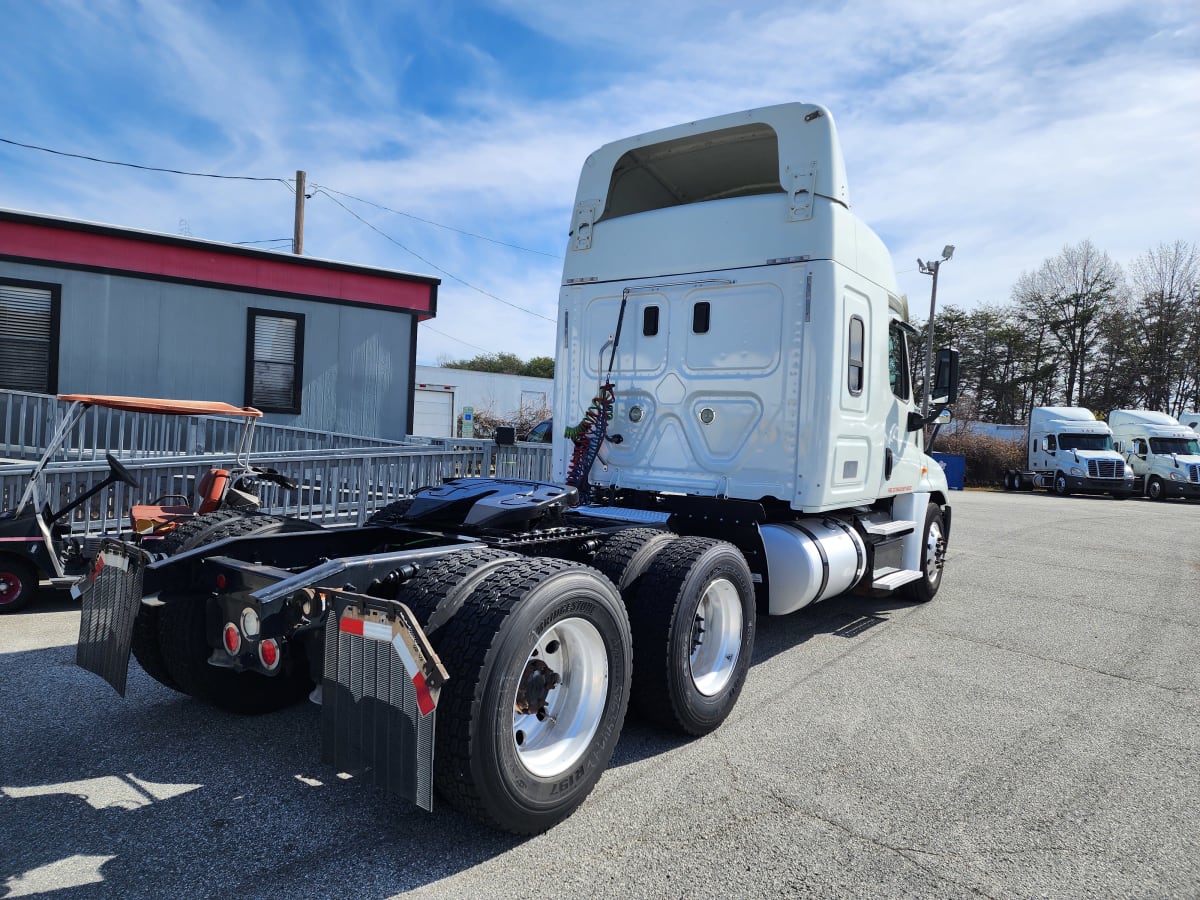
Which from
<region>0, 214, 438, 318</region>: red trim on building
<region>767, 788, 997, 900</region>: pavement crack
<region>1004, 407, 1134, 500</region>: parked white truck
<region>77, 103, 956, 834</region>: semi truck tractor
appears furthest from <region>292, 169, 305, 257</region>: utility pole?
<region>1004, 407, 1134, 500</region>: parked white truck

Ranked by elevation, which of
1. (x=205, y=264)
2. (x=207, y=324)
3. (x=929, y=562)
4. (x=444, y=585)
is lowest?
(x=929, y=562)

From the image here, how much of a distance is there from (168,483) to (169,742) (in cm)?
478

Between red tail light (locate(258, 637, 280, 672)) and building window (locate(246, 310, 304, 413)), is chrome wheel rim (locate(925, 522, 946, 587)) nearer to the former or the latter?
red tail light (locate(258, 637, 280, 672))

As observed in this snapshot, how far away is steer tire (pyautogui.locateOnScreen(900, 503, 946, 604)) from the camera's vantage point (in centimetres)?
739

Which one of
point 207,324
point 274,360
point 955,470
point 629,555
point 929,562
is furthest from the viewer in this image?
point 955,470

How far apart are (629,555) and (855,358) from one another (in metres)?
2.64

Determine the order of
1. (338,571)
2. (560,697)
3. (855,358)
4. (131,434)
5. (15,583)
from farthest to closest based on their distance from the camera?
(131,434) < (15,583) < (855,358) < (560,697) < (338,571)


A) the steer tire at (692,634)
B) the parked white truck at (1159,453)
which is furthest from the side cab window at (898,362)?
the parked white truck at (1159,453)

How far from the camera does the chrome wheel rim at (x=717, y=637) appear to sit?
13.8 feet

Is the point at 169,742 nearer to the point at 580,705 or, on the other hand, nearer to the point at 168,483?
the point at 580,705

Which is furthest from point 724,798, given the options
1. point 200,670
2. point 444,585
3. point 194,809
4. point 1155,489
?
point 1155,489

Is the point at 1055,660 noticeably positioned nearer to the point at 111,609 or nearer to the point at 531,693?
the point at 531,693

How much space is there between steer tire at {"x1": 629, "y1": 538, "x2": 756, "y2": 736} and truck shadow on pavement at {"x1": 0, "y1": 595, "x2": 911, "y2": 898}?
247mm

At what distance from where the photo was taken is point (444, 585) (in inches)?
116
